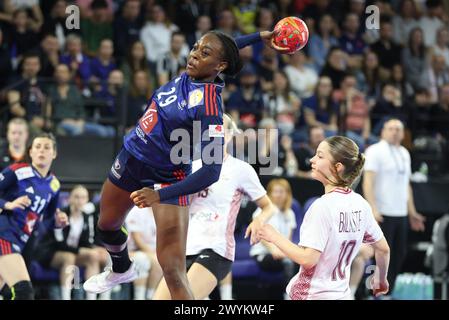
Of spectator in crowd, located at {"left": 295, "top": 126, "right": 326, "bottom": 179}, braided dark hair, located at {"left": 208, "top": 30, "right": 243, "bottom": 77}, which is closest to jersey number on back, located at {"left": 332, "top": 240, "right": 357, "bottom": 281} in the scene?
braided dark hair, located at {"left": 208, "top": 30, "right": 243, "bottom": 77}

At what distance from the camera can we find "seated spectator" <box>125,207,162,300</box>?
31.2 ft

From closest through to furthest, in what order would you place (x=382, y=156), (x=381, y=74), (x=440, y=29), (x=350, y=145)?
(x=350, y=145) < (x=382, y=156) < (x=381, y=74) < (x=440, y=29)

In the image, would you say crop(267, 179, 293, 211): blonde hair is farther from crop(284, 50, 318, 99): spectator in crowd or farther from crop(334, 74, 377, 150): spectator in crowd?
crop(284, 50, 318, 99): spectator in crowd

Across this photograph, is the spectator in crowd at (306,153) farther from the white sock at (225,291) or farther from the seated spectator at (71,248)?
the seated spectator at (71,248)

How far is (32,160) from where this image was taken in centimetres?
767

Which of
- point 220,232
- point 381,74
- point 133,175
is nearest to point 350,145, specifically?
point 133,175

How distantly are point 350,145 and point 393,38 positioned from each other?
9.61 meters

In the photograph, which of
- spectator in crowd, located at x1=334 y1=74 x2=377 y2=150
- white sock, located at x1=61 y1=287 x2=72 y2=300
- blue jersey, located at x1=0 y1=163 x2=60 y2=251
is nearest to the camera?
blue jersey, located at x1=0 y1=163 x2=60 y2=251

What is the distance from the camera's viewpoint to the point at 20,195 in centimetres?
750

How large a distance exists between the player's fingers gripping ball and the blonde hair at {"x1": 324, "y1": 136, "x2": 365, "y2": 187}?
0.83 meters

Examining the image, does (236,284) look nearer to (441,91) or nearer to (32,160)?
(32,160)

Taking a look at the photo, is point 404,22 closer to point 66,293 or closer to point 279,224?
point 279,224

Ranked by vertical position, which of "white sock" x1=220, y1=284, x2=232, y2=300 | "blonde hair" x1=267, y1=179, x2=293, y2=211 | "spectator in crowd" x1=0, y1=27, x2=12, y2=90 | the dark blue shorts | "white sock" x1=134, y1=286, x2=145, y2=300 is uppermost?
"spectator in crowd" x1=0, y1=27, x2=12, y2=90

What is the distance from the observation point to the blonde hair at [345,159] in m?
5.26
